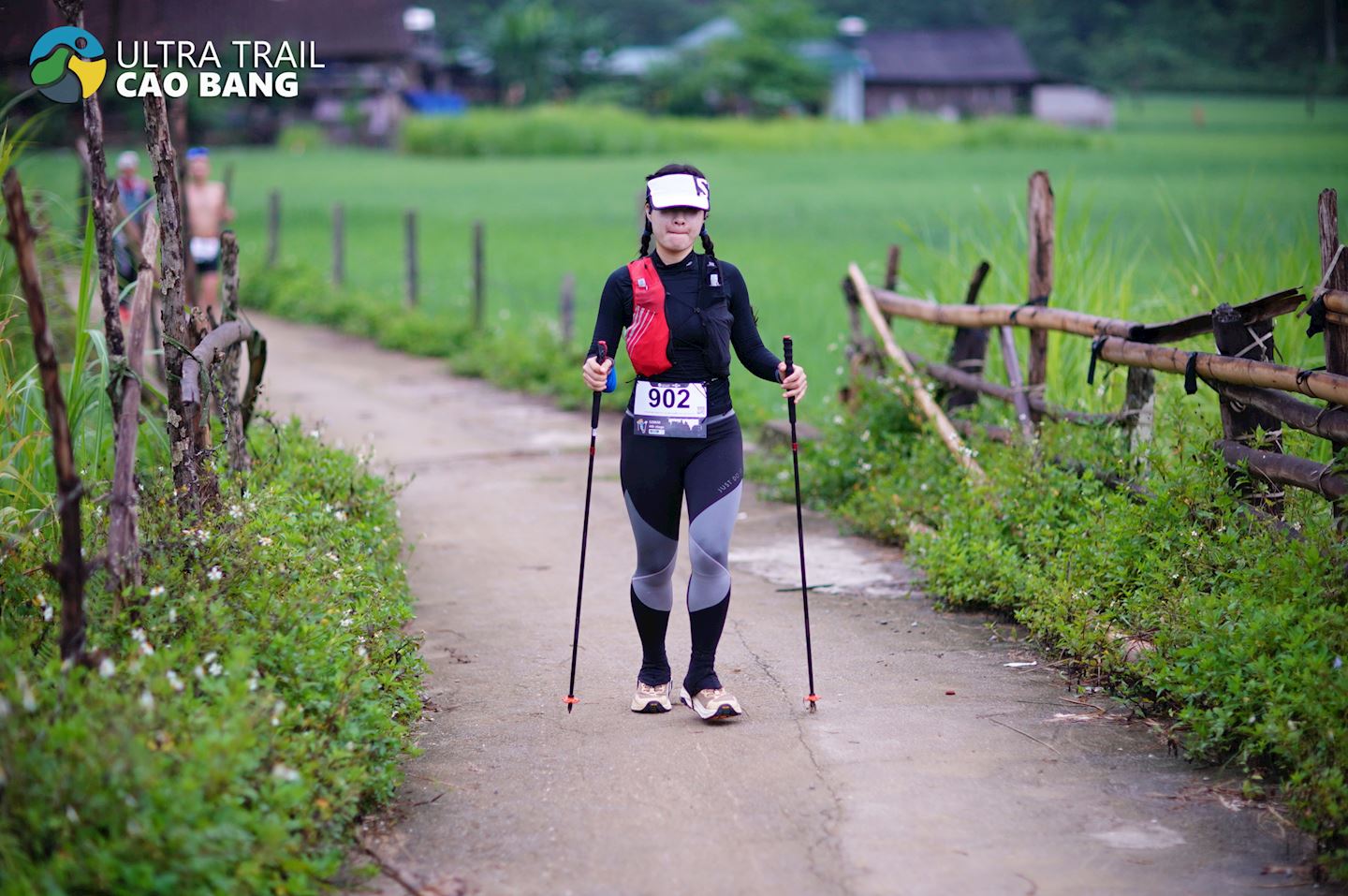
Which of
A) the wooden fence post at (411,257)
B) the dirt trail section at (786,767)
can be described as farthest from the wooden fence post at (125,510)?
the wooden fence post at (411,257)

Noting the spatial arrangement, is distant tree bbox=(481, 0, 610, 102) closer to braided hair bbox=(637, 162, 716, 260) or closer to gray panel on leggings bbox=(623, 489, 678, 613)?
braided hair bbox=(637, 162, 716, 260)

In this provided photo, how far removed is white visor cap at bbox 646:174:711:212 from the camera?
16.5ft

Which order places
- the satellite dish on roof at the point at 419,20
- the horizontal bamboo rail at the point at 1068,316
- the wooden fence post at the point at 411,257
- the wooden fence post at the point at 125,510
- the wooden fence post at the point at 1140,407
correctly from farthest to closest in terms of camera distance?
the satellite dish on roof at the point at 419,20 < the wooden fence post at the point at 411,257 < the wooden fence post at the point at 1140,407 < the horizontal bamboo rail at the point at 1068,316 < the wooden fence post at the point at 125,510

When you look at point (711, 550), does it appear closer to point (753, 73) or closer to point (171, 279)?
point (171, 279)

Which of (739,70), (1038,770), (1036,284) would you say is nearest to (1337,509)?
(1038,770)

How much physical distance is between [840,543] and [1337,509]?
3210mm

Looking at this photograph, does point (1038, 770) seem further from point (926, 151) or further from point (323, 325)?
point (926, 151)

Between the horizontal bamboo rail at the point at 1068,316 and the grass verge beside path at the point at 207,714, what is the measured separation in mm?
3715

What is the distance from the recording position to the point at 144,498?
5234 mm

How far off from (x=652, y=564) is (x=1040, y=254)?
12.5ft

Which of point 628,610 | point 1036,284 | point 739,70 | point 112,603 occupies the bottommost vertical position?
point 628,610

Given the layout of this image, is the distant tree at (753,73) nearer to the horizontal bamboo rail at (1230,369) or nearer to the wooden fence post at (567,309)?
the wooden fence post at (567,309)

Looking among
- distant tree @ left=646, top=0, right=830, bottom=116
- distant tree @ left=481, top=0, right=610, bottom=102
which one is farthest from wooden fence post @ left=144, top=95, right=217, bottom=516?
distant tree @ left=481, top=0, right=610, bottom=102

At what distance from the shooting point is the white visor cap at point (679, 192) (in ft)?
16.5
